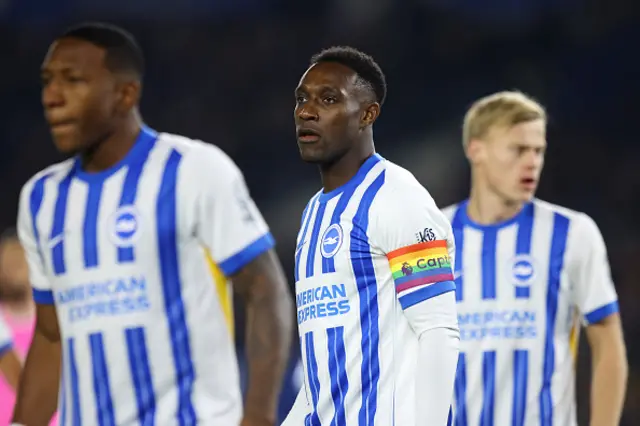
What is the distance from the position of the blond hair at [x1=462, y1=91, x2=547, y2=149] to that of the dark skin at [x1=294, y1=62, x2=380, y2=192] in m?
1.69

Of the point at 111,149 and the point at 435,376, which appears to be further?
the point at 111,149

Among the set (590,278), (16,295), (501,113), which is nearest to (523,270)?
(590,278)

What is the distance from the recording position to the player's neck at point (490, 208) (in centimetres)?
465

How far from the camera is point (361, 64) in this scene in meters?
3.10

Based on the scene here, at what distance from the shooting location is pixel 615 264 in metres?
9.34

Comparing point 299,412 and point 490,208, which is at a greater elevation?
point 490,208

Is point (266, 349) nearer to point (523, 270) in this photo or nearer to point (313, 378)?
point (313, 378)

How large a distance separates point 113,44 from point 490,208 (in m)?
1.59

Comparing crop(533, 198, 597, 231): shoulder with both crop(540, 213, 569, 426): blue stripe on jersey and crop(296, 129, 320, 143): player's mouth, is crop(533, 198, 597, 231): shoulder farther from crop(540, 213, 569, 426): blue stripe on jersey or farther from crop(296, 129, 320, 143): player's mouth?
crop(296, 129, 320, 143): player's mouth

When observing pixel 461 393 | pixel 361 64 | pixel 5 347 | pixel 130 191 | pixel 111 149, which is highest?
pixel 361 64

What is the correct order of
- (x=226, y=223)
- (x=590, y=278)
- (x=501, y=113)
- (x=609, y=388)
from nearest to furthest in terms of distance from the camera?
(x=226, y=223), (x=609, y=388), (x=590, y=278), (x=501, y=113)

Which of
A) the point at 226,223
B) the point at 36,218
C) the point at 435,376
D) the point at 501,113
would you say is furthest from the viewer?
the point at 501,113

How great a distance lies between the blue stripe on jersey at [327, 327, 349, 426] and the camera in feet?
9.71

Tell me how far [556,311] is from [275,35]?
7.68m
